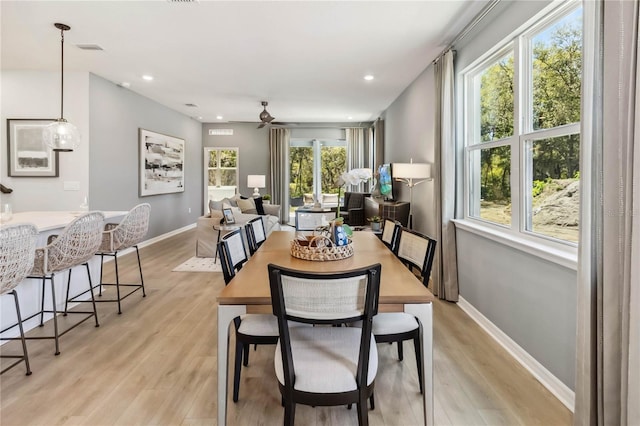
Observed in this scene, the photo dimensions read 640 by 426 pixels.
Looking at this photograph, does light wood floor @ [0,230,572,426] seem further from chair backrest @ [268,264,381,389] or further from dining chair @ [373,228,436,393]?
chair backrest @ [268,264,381,389]

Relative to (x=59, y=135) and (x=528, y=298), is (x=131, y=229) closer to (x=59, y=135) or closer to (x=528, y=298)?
(x=59, y=135)

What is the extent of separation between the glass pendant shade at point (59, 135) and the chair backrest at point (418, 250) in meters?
3.54

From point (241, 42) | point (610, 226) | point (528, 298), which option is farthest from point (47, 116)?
point (610, 226)

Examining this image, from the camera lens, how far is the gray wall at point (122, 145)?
5164 millimetres

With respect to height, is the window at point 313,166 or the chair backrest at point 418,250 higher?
the window at point 313,166

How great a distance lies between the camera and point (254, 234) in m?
2.70

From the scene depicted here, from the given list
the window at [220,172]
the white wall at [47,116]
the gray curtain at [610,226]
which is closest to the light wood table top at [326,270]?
the gray curtain at [610,226]

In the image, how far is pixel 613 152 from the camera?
1387 millimetres

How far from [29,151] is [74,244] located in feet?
11.7

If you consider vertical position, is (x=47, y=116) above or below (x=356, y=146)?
below

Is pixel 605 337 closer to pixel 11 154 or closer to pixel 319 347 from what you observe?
pixel 319 347

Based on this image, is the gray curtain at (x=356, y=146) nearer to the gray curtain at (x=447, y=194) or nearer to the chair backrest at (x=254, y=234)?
the gray curtain at (x=447, y=194)

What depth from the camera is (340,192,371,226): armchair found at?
7.29 m

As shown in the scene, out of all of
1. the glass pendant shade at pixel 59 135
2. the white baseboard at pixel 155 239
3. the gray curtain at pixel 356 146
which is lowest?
the white baseboard at pixel 155 239
